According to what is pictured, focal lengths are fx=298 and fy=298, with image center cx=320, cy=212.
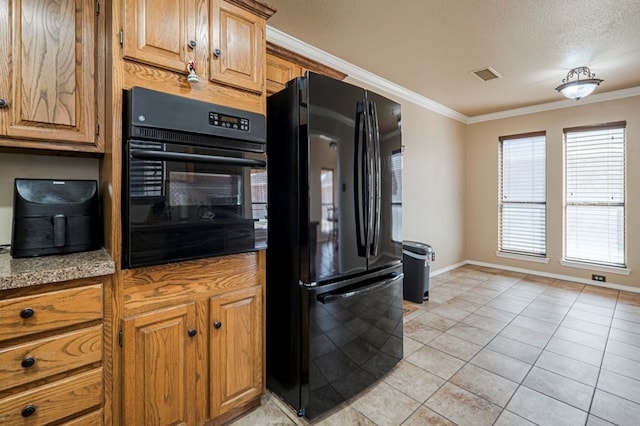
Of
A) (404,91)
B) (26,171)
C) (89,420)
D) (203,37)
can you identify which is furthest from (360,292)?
(404,91)

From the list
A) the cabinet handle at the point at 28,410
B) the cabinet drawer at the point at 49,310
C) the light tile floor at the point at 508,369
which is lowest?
the light tile floor at the point at 508,369

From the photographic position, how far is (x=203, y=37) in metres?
1.54

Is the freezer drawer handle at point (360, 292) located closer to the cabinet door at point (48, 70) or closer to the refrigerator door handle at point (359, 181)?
the refrigerator door handle at point (359, 181)

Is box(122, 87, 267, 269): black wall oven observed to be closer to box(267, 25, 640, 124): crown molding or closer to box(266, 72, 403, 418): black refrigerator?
box(266, 72, 403, 418): black refrigerator

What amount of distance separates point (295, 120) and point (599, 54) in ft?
11.1

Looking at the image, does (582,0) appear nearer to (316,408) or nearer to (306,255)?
(306,255)

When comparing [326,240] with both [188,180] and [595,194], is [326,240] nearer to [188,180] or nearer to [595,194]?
[188,180]

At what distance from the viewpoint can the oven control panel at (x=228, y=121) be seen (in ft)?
4.93

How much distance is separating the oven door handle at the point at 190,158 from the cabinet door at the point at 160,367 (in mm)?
714

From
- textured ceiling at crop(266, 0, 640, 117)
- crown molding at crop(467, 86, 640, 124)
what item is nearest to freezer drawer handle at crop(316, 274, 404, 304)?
textured ceiling at crop(266, 0, 640, 117)

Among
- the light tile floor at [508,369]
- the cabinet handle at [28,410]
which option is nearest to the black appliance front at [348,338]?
the light tile floor at [508,369]

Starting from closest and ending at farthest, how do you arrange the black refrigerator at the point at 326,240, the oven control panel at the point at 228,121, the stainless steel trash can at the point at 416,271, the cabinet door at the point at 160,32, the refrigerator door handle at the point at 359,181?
1. the cabinet door at the point at 160,32
2. the oven control panel at the point at 228,121
3. the black refrigerator at the point at 326,240
4. the refrigerator door handle at the point at 359,181
5. the stainless steel trash can at the point at 416,271

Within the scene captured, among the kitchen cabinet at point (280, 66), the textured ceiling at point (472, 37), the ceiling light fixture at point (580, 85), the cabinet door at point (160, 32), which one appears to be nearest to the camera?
the cabinet door at point (160, 32)

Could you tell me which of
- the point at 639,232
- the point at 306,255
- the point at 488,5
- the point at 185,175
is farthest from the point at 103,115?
the point at 639,232
